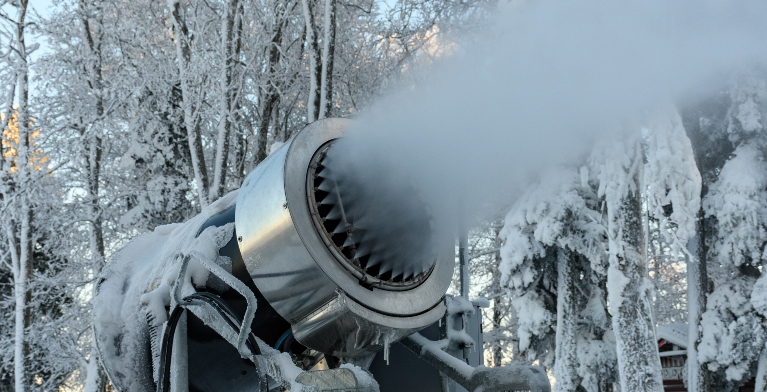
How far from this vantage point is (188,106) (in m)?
9.69

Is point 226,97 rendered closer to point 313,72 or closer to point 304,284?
point 313,72

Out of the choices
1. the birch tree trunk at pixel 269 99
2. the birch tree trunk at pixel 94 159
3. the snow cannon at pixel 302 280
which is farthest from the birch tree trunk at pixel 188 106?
the snow cannon at pixel 302 280

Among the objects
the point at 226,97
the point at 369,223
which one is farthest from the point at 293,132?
the point at 369,223

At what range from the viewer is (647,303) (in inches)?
445

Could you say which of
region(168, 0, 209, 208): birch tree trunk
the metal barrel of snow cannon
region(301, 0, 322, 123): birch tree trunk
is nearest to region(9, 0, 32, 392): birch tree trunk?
region(168, 0, 209, 208): birch tree trunk

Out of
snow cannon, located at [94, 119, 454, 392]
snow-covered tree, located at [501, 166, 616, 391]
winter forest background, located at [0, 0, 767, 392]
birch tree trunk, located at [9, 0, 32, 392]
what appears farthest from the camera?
snow-covered tree, located at [501, 166, 616, 391]

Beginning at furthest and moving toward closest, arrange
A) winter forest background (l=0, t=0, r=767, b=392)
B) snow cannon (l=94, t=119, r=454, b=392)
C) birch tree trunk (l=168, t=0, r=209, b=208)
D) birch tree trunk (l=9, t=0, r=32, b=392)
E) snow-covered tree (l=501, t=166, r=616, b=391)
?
snow-covered tree (l=501, t=166, r=616, b=391) → birch tree trunk (l=9, t=0, r=32, b=392) → winter forest background (l=0, t=0, r=767, b=392) → birch tree trunk (l=168, t=0, r=209, b=208) → snow cannon (l=94, t=119, r=454, b=392)

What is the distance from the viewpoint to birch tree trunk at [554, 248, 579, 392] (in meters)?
13.9

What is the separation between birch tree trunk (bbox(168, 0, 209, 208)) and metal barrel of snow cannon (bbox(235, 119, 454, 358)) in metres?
7.56

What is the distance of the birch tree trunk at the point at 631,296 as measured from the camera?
1111 centimetres

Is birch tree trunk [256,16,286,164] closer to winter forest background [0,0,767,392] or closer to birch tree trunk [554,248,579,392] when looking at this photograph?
winter forest background [0,0,767,392]

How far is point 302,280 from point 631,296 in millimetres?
10485

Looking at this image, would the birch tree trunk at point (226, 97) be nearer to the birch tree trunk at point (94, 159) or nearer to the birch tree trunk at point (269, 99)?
the birch tree trunk at point (269, 99)

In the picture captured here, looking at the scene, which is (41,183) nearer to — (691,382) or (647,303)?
(647,303)
